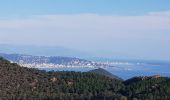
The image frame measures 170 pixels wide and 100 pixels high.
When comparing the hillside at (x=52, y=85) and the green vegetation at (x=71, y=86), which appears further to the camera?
the hillside at (x=52, y=85)

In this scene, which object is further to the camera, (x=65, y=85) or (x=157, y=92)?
(x=65, y=85)

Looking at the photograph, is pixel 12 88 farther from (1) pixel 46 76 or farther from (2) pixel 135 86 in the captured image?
(2) pixel 135 86

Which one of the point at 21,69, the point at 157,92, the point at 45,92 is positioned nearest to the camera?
the point at 157,92

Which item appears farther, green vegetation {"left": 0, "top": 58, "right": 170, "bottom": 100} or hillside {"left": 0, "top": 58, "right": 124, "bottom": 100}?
hillside {"left": 0, "top": 58, "right": 124, "bottom": 100}

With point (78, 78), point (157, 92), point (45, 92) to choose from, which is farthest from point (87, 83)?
point (157, 92)

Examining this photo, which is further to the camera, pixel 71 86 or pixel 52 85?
pixel 52 85

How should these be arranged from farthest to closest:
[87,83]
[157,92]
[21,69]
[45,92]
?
[21,69]
[87,83]
[45,92]
[157,92]
